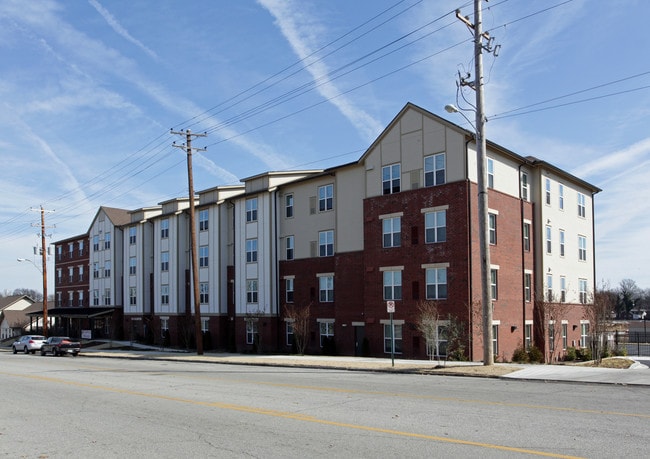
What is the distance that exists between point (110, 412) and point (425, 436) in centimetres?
721

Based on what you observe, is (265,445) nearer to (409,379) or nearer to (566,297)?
(409,379)

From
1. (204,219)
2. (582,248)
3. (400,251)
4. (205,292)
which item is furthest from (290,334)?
(582,248)

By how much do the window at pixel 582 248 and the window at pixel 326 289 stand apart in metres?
17.0

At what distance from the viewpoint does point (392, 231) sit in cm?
3334

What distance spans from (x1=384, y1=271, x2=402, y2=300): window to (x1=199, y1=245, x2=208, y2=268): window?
19.8m

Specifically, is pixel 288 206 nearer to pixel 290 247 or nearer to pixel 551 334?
pixel 290 247

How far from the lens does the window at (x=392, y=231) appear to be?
33.0 m

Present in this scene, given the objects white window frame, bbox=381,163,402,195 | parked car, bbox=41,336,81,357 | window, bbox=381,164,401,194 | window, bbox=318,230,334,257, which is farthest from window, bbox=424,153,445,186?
parked car, bbox=41,336,81,357

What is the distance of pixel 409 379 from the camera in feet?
65.4

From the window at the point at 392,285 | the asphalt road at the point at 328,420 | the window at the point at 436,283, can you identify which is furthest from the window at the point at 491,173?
the asphalt road at the point at 328,420

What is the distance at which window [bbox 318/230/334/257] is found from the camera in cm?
3859

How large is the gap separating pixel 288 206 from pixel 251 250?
4.75 meters

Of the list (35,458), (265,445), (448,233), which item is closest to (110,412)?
(35,458)

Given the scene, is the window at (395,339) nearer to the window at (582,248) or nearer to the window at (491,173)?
the window at (491,173)
